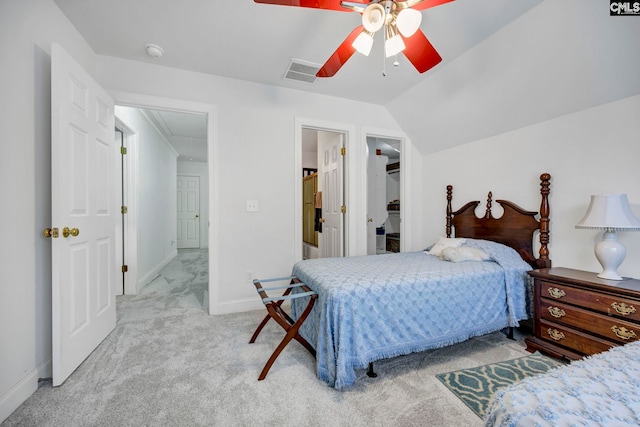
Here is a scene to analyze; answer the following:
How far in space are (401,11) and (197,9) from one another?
1.43 m

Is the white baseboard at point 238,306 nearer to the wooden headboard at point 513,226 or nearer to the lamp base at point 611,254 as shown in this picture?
the wooden headboard at point 513,226

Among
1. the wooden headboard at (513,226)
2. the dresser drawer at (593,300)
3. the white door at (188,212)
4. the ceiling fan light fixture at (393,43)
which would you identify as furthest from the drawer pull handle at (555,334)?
the white door at (188,212)

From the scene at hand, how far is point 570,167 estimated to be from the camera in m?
2.18

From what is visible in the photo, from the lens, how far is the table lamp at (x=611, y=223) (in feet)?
5.63

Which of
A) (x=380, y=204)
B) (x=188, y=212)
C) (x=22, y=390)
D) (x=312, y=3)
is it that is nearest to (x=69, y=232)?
(x=22, y=390)

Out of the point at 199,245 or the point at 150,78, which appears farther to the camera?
the point at 199,245

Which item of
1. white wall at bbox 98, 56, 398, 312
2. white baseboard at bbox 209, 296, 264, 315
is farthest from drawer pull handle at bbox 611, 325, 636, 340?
white baseboard at bbox 209, 296, 264, 315

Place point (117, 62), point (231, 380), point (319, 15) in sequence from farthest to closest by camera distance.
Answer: point (117, 62) → point (319, 15) → point (231, 380)

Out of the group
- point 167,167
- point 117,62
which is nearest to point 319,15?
point 117,62

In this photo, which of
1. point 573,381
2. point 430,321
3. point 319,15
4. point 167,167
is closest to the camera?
point 573,381

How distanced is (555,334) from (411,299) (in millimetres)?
1127

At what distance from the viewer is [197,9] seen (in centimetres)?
188

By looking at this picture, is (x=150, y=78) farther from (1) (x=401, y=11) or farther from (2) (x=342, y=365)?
(2) (x=342, y=365)

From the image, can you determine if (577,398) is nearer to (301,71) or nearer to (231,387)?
(231,387)
